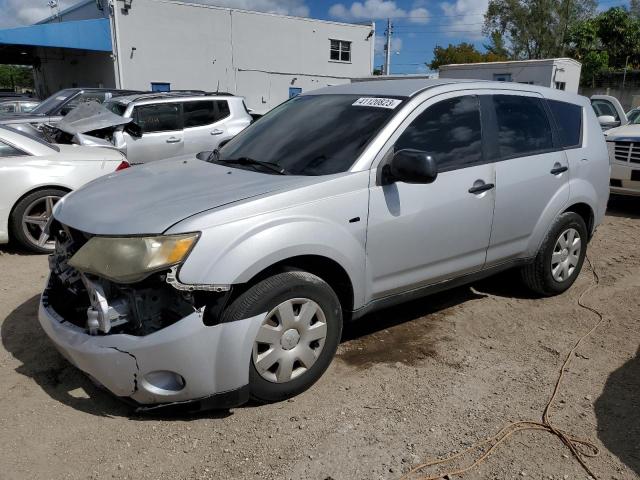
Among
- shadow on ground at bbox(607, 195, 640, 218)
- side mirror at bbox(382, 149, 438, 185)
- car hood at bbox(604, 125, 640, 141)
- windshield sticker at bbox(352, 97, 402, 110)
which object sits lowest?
shadow on ground at bbox(607, 195, 640, 218)

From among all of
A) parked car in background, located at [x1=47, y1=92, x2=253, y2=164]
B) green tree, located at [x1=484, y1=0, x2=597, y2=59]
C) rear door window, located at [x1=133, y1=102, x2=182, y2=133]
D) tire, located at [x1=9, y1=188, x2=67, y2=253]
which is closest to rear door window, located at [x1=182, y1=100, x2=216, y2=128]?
parked car in background, located at [x1=47, y1=92, x2=253, y2=164]

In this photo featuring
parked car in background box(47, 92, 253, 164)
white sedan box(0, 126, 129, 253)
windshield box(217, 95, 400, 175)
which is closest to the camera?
windshield box(217, 95, 400, 175)

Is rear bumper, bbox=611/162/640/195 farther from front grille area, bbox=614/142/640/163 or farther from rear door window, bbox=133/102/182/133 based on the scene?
rear door window, bbox=133/102/182/133

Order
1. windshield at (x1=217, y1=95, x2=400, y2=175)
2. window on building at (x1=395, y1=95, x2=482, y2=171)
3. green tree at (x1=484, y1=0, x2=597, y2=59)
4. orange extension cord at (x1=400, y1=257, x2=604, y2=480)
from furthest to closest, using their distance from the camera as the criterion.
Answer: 1. green tree at (x1=484, y1=0, x2=597, y2=59)
2. window on building at (x1=395, y1=95, x2=482, y2=171)
3. windshield at (x1=217, y1=95, x2=400, y2=175)
4. orange extension cord at (x1=400, y1=257, x2=604, y2=480)

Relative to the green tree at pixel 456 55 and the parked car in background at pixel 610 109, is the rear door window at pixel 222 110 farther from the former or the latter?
the green tree at pixel 456 55

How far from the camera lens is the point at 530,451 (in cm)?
288

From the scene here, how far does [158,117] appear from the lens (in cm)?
985

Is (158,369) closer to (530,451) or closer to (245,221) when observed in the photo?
(245,221)

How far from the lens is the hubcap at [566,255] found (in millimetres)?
4777

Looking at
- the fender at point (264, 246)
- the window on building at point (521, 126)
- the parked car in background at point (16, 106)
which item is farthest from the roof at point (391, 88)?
the parked car in background at point (16, 106)

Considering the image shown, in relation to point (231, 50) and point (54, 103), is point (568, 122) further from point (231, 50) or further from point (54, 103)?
point (231, 50)

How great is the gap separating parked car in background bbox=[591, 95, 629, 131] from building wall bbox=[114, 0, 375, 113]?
19472 mm

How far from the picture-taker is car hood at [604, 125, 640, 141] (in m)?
8.59

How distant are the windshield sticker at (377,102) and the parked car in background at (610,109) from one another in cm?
772
